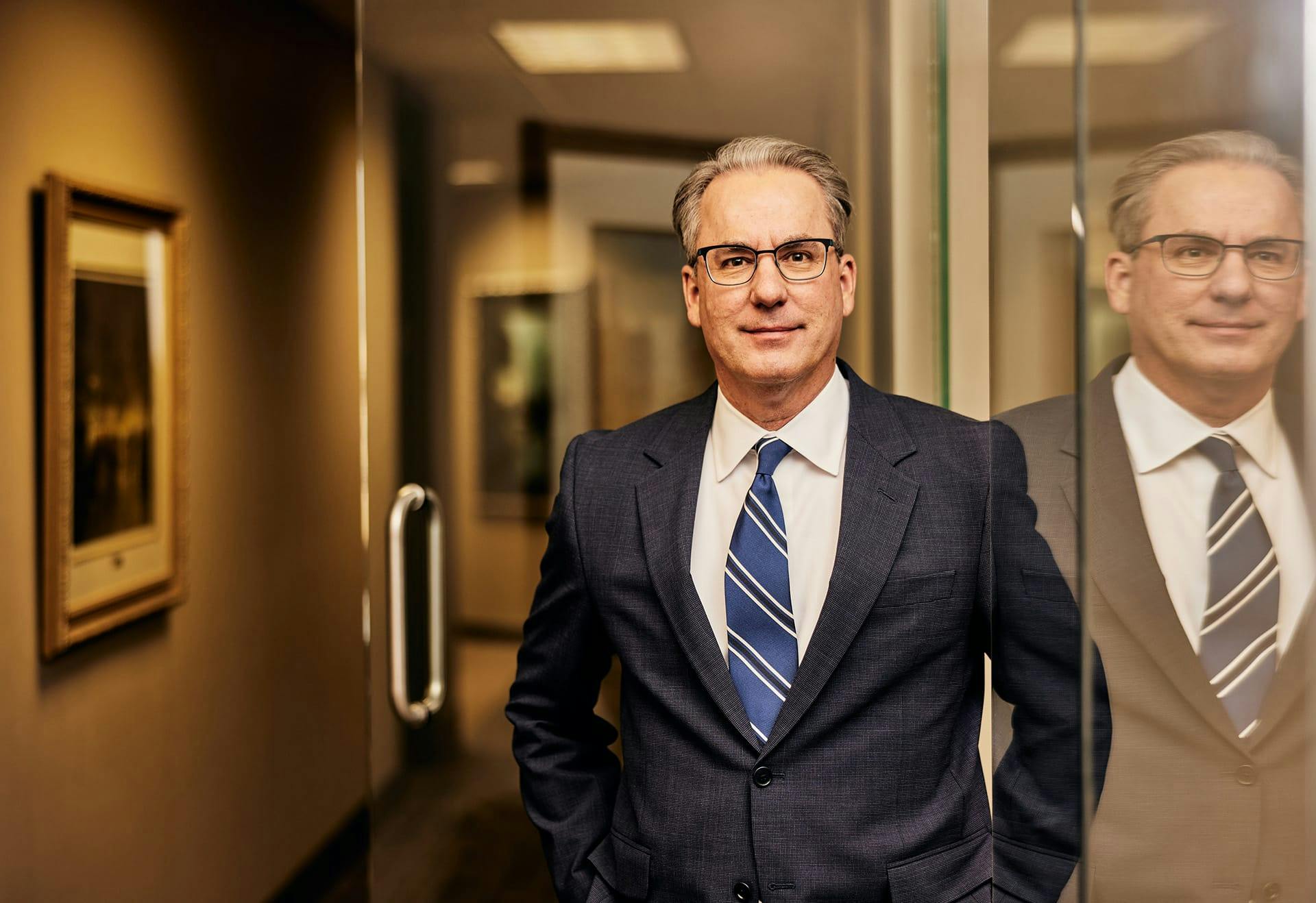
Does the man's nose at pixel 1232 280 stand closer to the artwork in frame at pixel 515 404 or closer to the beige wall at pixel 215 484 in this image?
the artwork in frame at pixel 515 404

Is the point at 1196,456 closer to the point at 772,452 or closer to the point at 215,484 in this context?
the point at 772,452

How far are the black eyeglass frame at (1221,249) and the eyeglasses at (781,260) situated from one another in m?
0.58

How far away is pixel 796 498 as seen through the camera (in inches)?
49.5

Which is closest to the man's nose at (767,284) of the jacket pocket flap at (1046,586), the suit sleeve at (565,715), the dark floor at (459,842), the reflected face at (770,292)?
the reflected face at (770,292)

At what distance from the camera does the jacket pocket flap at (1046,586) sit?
2.39 feet

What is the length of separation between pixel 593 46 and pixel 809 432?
0.86 m

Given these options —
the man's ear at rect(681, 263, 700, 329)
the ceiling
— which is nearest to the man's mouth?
the man's ear at rect(681, 263, 700, 329)

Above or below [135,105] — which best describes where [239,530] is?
below

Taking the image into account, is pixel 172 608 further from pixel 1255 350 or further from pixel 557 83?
pixel 1255 350

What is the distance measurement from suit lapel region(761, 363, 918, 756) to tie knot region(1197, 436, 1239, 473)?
550mm

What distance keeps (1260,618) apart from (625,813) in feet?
2.83

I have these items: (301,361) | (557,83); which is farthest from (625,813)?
(301,361)

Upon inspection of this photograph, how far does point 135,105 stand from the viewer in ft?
7.39

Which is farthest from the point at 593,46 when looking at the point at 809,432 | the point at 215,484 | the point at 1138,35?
the point at 215,484
